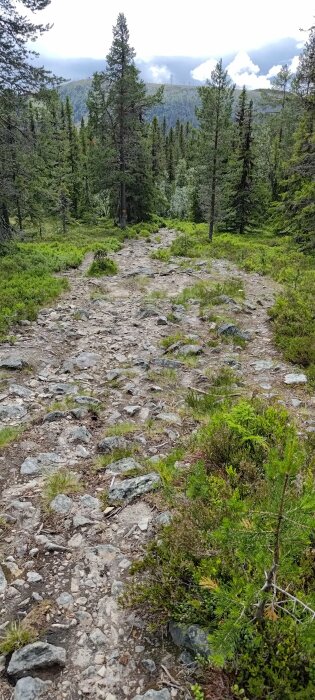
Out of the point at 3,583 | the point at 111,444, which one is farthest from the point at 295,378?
the point at 3,583

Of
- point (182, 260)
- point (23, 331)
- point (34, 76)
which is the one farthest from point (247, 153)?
point (23, 331)

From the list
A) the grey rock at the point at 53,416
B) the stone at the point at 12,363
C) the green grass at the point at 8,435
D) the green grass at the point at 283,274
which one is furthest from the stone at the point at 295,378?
the stone at the point at 12,363

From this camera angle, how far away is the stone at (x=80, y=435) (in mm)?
6367

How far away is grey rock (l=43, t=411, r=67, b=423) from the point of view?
6.82 m

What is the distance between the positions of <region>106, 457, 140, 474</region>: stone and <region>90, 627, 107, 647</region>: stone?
7.09 feet

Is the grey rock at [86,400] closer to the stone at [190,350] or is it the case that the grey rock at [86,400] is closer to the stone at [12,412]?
the stone at [12,412]

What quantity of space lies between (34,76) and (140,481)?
17688 mm

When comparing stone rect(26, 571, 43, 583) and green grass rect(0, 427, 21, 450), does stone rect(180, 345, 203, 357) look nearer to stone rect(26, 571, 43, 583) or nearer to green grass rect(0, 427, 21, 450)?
green grass rect(0, 427, 21, 450)

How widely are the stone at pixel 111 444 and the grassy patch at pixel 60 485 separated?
745mm

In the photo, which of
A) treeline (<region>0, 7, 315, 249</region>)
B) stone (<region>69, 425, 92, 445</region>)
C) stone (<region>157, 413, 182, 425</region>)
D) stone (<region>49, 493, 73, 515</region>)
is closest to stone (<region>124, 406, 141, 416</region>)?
stone (<region>157, 413, 182, 425</region>)

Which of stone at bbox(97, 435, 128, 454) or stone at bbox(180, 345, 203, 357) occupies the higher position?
stone at bbox(180, 345, 203, 357)

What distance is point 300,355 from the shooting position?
9.16 meters

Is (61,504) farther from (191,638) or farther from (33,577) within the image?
(191,638)

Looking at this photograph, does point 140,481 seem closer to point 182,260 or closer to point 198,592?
point 198,592
